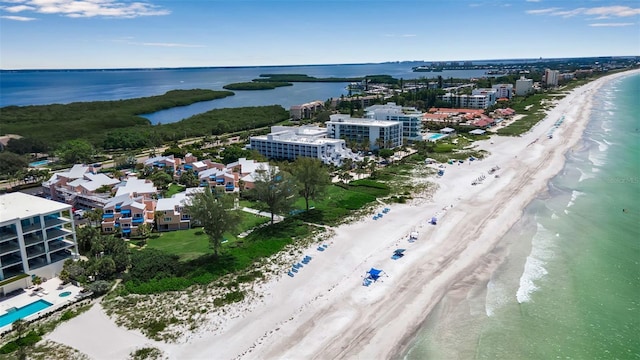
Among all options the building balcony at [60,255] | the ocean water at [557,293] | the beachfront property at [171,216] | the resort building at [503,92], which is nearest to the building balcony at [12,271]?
the building balcony at [60,255]

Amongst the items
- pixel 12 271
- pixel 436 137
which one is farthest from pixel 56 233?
pixel 436 137

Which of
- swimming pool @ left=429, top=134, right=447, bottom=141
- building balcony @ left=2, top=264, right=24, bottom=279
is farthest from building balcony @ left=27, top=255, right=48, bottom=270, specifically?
swimming pool @ left=429, top=134, right=447, bottom=141

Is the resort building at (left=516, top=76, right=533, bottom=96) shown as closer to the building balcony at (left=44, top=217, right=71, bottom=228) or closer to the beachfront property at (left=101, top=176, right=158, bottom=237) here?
the beachfront property at (left=101, top=176, right=158, bottom=237)

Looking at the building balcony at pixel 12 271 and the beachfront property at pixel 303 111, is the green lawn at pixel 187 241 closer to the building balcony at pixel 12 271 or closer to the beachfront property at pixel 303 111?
the building balcony at pixel 12 271

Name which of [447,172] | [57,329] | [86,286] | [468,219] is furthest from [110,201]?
[447,172]

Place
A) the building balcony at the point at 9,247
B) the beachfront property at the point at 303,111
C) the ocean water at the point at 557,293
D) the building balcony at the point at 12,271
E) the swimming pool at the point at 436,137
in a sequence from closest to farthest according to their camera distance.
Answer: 1. the ocean water at the point at 557,293
2. the building balcony at the point at 9,247
3. the building balcony at the point at 12,271
4. the swimming pool at the point at 436,137
5. the beachfront property at the point at 303,111

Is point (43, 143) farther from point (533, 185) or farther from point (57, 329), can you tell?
point (533, 185)
